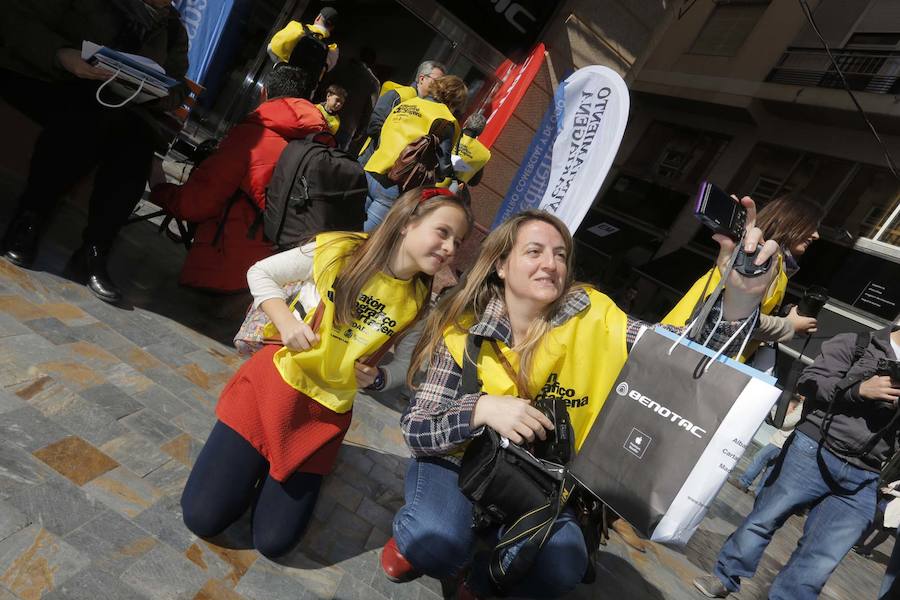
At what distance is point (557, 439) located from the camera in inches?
67.6

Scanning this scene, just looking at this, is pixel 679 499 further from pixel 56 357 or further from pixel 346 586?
pixel 56 357

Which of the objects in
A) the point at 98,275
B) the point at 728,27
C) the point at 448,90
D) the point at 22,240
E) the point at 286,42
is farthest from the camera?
the point at 728,27

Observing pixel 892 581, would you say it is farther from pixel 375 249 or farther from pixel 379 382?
pixel 375 249

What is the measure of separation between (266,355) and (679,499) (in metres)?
1.55

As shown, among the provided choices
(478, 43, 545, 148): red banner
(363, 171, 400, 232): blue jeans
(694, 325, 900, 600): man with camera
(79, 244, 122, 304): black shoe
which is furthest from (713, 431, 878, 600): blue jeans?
(478, 43, 545, 148): red banner

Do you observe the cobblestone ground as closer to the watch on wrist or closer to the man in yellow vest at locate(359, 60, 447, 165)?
the watch on wrist

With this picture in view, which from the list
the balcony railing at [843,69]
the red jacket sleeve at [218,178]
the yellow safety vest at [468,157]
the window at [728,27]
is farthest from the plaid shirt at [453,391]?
the window at [728,27]

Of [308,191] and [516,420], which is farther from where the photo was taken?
[308,191]

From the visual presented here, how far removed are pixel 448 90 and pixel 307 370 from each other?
2.87m

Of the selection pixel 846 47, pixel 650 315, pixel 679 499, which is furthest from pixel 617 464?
pixel 846 47

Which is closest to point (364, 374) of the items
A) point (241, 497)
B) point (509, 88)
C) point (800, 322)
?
point (241, 497)

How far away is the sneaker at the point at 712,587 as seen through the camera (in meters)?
3.03

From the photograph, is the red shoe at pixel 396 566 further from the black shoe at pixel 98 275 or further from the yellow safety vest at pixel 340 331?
the black shoe at pixel 98 275

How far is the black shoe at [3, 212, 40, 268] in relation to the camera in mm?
2930
